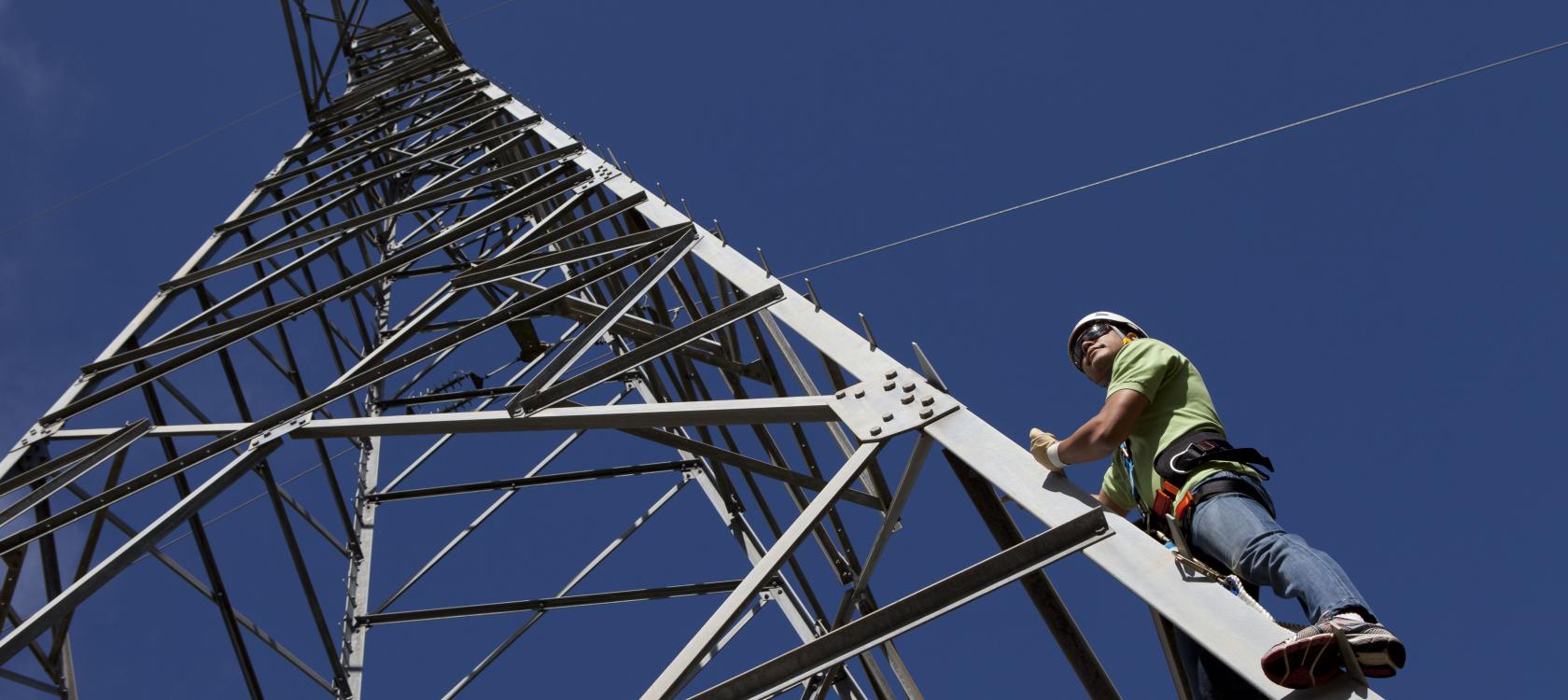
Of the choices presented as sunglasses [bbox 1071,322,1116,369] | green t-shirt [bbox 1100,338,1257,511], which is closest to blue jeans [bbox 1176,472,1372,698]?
green t-shirt [bbox 1100,338,1257,511]

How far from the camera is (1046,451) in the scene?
4293mm

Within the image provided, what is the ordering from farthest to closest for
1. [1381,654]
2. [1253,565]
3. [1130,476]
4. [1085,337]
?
[1085,337] < [1130,476] < [1253,565] < [1381,654]

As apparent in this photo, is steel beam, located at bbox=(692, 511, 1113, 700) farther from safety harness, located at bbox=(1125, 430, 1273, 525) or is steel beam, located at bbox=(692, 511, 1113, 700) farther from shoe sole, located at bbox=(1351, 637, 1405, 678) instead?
shoe sole, located at bbox=(1351, 637, 1405, 678)

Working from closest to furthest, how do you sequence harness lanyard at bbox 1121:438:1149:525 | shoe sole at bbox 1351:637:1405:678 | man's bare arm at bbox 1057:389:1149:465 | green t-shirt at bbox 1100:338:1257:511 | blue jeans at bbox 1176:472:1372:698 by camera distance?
shoe sole at bbox 1351:637:1405:678, blue jeans at bbox 1176:472:1372:698, man's bare arm at bbox 1057:389:1149:465, green t-shirt at bbox 1100:338:1257:511, harness lanyard at bbox 1121:438:1149:525

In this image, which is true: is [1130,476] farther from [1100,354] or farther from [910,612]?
[910,612]

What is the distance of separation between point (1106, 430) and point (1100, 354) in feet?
2.60

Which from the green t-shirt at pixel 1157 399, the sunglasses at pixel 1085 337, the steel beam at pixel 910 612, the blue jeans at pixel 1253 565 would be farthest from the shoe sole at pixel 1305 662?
the sunglasses at pixel 1085 337

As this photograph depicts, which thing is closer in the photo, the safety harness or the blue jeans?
the blue jeans

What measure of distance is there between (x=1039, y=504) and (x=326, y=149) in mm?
11264

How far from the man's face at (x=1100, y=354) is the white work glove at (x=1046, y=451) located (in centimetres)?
73

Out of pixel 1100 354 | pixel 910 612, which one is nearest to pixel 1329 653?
pixel 910 612

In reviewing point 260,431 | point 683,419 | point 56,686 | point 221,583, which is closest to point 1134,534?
point 683,419

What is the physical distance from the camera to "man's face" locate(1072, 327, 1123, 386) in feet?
16.5

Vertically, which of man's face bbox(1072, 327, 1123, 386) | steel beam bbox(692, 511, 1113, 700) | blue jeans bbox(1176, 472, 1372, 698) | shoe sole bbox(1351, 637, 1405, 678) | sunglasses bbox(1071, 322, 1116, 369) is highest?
sunglasses bbox(1071, 322, 1116, 369)
